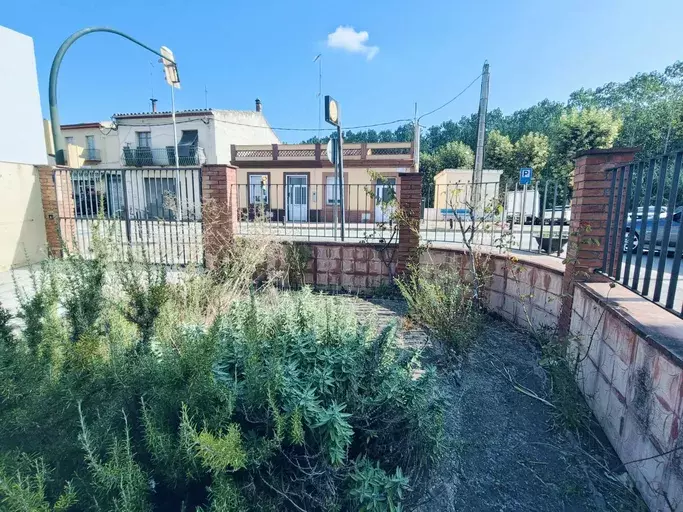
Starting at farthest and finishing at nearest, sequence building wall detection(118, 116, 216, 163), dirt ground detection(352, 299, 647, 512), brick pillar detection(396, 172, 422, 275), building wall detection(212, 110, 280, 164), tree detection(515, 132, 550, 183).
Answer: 1. tree detection(515, 132, 550, 183)
2. building wall detection(212, 110, 280, 164)
3. building wall detection(118, 116, 216, 163)
4. brick pillar detection(396, 172, 422, 275)
5. dirt ground detection(352, 299, 647, 512)

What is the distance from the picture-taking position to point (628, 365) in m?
2.20

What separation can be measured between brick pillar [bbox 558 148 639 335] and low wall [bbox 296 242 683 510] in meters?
0.20

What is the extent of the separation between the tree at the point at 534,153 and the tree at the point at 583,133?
472 centimetres

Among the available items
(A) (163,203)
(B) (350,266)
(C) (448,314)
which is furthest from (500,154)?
(C) (448,314)

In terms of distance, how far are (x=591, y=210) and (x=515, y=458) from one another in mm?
2310

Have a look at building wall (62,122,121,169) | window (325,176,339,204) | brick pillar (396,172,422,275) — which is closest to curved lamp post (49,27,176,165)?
window (325,176,339,204)

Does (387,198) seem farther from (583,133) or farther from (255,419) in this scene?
(583,133)

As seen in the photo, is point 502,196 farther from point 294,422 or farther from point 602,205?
point 294,422

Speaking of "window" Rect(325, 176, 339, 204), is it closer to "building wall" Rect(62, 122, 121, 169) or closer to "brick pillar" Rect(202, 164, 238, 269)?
"brick pillar" Rect(202, 164, 238, 269)

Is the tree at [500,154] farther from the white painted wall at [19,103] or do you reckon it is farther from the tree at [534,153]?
the white painted wall at [19,103]

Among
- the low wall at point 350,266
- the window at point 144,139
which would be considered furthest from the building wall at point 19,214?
the window at point 144,139

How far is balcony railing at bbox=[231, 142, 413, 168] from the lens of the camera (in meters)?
19.5

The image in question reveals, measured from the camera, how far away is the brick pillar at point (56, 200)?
22.9 ft

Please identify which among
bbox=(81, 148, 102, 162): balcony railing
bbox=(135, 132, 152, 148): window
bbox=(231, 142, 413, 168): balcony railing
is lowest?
bbox=(231, 142, 413, 168): balcony railing
